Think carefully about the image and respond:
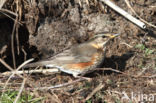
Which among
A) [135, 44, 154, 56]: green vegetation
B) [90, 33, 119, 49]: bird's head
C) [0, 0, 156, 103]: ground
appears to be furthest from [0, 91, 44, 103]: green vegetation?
[135, 44, 154, 56]: green vegetation

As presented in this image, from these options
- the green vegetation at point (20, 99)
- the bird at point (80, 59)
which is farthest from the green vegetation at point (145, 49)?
the green vegetation at point (20, 99)

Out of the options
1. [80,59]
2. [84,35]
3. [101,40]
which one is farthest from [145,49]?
[80,59]

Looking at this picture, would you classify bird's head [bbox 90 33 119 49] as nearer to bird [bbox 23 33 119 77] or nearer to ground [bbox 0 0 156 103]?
bird [bbox 23 33 119 77]

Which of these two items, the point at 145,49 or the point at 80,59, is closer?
the point at 80,59

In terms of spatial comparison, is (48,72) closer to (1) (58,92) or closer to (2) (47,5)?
(1) (58,92)

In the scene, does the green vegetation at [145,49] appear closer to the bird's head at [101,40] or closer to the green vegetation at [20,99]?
the bird's head at [101,40]

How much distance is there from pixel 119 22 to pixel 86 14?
0.99 metres

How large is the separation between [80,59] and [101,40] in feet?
2.47

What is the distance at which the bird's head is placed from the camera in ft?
20.6

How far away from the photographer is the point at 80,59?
20.3 ft

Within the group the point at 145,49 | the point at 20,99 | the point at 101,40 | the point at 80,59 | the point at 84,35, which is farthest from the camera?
the point at 84,35

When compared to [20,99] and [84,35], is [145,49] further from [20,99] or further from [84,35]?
[20,99]

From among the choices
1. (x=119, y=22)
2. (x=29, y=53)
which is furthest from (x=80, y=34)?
(x=29, y=53)

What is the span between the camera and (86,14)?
23.1 ft
